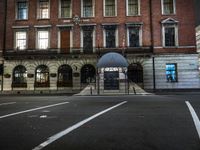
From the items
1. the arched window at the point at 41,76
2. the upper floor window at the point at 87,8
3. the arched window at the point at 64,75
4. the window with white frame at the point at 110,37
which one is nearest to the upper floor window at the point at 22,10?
the arched window at the point at 41,76

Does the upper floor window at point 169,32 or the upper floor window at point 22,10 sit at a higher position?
the upper floor window at point 22,10

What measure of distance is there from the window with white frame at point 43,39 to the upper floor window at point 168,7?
15.6m

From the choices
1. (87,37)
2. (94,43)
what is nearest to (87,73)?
(94,43)

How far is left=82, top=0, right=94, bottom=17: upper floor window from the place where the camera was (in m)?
34.0

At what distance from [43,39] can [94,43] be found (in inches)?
271

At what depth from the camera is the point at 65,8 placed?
113 ft

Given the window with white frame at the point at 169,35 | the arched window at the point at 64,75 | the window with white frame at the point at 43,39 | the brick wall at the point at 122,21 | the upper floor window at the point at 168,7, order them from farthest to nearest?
1. the window with white frame at the point at 43,39
2. the upper floor window at the point at 168,7
3. the arched window at the point at 64,75
4. the window with white frame at the point at 169,35
5. the brick wall at the point at 122,21

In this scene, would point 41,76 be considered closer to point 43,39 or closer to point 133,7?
point 43,39

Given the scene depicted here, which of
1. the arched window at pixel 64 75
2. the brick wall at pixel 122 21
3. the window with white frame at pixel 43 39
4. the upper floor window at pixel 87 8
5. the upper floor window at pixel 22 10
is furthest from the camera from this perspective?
the upper floor window at pixel 22 10

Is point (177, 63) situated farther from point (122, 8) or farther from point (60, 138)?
point (60, 138)

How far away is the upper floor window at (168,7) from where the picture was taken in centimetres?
3309

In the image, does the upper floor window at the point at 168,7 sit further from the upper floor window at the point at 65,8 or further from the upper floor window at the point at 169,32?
the upper floor window at the point at 65,8

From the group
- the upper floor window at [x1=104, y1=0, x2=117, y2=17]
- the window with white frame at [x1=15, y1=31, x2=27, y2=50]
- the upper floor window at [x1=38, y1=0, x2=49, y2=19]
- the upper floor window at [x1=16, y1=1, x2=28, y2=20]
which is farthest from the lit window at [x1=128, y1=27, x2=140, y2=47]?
the upper floor window at [x1=16, y1=1, x2=28, y2=20]

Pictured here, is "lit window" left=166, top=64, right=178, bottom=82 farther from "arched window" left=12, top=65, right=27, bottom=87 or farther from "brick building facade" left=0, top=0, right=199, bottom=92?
"arched window" left=12, top=65, right=27, bottom=87
